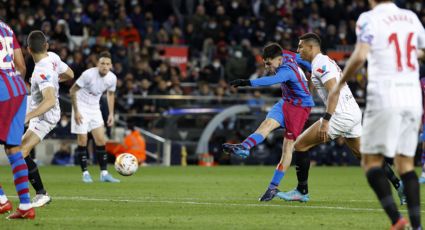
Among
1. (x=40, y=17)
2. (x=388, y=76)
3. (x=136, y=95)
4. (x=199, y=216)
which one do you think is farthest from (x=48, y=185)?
(x=40, y=17)

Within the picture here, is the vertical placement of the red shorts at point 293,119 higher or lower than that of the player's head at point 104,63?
lower

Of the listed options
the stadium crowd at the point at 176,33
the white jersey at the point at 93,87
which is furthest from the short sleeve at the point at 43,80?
the stadium crowd at the point at 176,33

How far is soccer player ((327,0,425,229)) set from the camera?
8570 millimetres

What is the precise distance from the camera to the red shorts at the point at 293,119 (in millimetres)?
14156

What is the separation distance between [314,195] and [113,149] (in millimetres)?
12776

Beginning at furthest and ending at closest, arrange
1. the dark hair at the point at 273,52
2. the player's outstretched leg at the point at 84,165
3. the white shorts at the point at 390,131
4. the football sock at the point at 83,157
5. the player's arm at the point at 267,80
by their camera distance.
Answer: the football sock at the point at 83,157 → the player's outstretched leg at the point at 84,165 → the dark hair at the point at 273,52 → the player's arm at the point at 267,80 → the white shorts at the point at 390,131

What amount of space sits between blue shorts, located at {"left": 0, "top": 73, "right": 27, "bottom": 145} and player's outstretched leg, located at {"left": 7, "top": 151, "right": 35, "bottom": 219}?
19 cm

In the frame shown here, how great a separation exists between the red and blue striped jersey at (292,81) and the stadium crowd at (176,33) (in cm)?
1388

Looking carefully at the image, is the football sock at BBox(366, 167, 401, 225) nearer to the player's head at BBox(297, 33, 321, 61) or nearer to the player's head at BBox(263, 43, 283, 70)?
the player's head at BBox(297, 33, 321, 61)

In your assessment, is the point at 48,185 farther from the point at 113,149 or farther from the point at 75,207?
the point at 113,149

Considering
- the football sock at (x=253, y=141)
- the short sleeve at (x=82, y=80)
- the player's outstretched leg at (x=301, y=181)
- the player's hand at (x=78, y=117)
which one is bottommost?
the player's outstretched leg at (x=301, y=181)

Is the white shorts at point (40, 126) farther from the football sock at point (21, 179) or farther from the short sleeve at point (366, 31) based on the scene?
the short sleeve at point (366, 31)

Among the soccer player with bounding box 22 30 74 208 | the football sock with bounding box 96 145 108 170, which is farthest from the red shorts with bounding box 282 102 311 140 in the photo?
the football sock with bounding box 96 145 108 170

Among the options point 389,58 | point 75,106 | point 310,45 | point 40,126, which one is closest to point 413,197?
point 389,58
